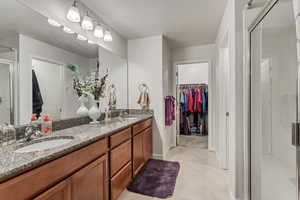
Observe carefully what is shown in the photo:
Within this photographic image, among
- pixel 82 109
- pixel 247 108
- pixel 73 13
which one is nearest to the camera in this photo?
pixel 247 108

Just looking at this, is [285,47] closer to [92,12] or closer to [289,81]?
[289,81]

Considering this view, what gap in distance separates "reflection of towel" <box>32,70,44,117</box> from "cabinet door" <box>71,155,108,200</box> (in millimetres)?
815

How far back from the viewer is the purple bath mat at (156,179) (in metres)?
1.90

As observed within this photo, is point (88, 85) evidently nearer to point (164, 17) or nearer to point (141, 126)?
point (141, 126)

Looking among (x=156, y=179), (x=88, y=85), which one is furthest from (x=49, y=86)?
(x=156, y=179)

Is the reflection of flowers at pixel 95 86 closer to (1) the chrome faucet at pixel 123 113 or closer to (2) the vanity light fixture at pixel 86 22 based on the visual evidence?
(2) the vanity light fixture at pixel 86 22

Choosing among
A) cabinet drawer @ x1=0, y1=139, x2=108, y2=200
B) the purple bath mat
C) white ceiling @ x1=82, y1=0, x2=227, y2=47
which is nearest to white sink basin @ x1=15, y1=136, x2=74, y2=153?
cabinet drawer @ x1=0, y1=139, x2=108, y2=200

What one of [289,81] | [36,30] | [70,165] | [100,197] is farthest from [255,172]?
[36,30]

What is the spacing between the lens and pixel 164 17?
7.45ft

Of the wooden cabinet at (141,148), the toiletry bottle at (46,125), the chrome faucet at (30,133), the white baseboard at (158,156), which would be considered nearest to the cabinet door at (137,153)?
the wooden cabinet at (141,148)

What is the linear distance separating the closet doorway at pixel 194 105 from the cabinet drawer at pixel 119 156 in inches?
112

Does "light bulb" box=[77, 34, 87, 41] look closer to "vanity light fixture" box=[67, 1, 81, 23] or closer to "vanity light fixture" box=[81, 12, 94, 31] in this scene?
"vanity light fixture" box=[81, 12, 94, 31]

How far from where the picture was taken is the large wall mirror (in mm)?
1283

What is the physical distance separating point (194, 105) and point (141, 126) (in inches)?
112
